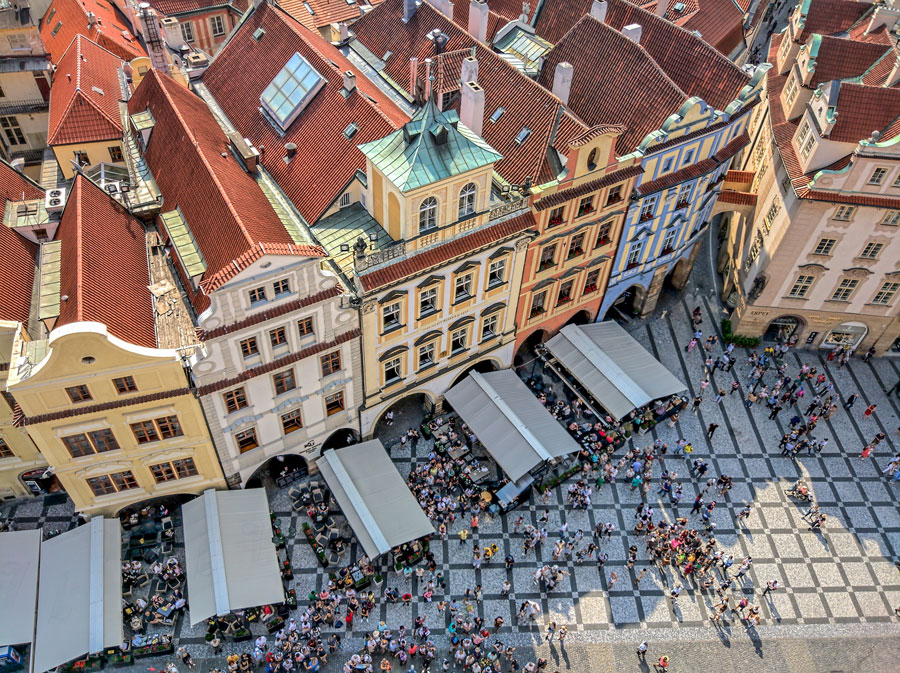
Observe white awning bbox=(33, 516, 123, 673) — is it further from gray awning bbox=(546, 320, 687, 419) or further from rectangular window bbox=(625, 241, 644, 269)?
rectangular window bbox=(625, 241, 644, 269)

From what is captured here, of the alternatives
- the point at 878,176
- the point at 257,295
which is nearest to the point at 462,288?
the point at 257,295

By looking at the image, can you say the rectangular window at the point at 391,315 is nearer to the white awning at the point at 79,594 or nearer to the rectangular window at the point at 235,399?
the rectangular window at the point at 235,399

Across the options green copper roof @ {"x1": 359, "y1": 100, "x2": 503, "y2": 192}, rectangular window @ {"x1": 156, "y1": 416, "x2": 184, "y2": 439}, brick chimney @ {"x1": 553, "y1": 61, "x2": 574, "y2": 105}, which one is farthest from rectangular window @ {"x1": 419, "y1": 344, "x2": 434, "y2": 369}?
brick chimney @ {"x1": 553, "y1": 61, "x2": 574, "y2": 105}

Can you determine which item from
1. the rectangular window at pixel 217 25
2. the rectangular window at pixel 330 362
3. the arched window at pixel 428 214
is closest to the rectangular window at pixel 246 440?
the rectangular window at pixel 330 362

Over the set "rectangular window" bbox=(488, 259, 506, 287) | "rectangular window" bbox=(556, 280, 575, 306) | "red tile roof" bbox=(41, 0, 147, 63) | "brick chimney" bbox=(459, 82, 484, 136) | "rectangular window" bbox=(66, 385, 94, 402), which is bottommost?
"rectangular window" bbox=(66, 385, 94, 402)

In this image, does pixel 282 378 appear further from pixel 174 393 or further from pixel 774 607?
pixel 774 607

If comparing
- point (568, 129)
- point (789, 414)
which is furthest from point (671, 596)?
point (568, 129)
